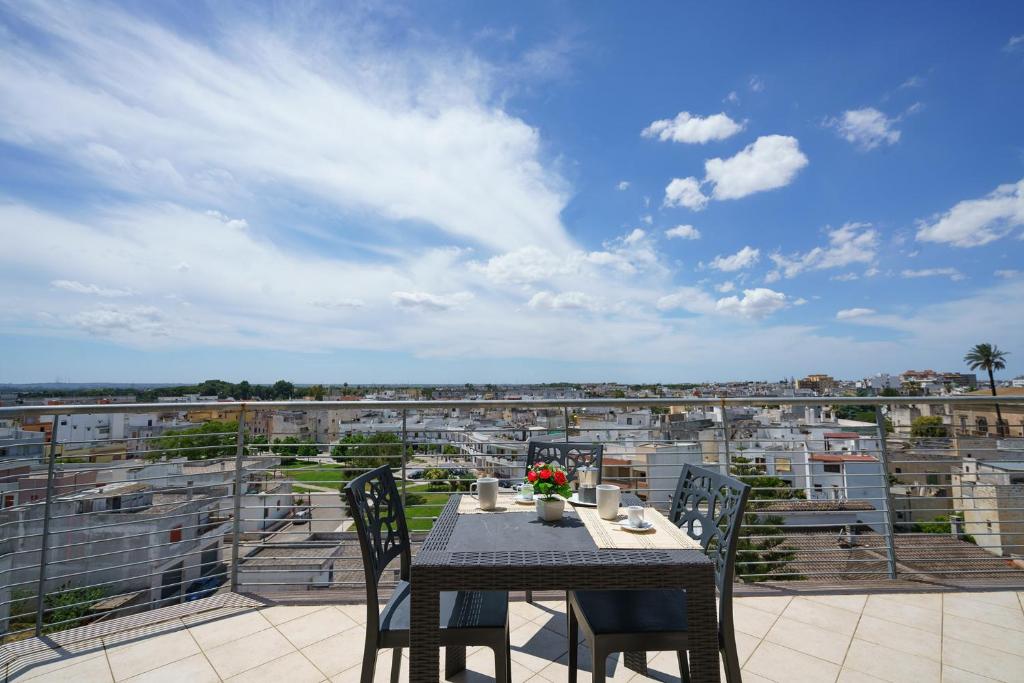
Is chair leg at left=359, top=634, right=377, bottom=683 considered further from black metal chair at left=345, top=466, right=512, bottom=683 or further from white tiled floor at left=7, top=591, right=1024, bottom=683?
white tiled floor at left=7, top=591, right=1024, bottom=683

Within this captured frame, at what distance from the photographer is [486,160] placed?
6578 mm

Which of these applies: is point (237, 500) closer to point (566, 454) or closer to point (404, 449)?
point (404, 449)

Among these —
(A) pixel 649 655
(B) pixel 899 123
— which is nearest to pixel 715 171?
(B) pixel 899 123

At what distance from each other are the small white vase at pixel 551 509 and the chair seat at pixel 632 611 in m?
0.31

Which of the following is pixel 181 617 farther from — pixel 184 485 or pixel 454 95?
pixel 454 95

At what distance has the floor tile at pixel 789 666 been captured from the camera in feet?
6.84

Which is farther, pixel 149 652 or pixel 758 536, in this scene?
pixel 758 536

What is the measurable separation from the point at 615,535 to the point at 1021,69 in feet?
32.5

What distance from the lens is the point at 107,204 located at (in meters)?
6.09

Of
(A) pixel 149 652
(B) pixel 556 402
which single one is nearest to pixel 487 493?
(B) pixel 556 402

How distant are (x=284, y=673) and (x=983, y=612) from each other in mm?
4024

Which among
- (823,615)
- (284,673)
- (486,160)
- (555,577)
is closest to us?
(555,577)

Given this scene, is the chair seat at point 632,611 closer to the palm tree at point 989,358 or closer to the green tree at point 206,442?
the green tree at point 206,442

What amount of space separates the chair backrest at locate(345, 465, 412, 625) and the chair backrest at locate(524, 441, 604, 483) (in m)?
0.92
